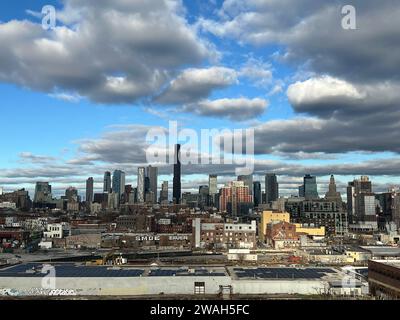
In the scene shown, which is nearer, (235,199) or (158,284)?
(158,284)

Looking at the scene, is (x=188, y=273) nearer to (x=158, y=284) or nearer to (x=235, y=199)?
(x=158, y=284)

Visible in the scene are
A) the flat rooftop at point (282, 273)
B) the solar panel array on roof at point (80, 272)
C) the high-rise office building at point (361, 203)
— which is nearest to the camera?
the solar panel array on roof at point (80, 272)

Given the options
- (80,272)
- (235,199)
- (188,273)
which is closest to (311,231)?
(188,273)

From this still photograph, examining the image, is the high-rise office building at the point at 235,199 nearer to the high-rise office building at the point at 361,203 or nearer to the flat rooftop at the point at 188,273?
the high-rise office building at the point at 361,203

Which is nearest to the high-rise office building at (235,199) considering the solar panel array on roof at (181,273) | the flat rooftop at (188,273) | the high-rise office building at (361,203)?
the high-rise office building at (361,203)

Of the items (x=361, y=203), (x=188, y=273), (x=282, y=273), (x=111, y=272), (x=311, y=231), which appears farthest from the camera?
(x=361, y=203)

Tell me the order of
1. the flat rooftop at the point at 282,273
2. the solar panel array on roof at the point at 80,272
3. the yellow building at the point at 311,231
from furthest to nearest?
the yellow building at the point at 311,231, the flat rooftop at the point at 282,273, the solar panel array on roof at the point at 80,272

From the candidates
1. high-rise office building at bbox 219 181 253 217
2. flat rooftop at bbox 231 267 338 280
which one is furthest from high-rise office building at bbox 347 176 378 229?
flat rooftop at bbox 231 267 338 280
